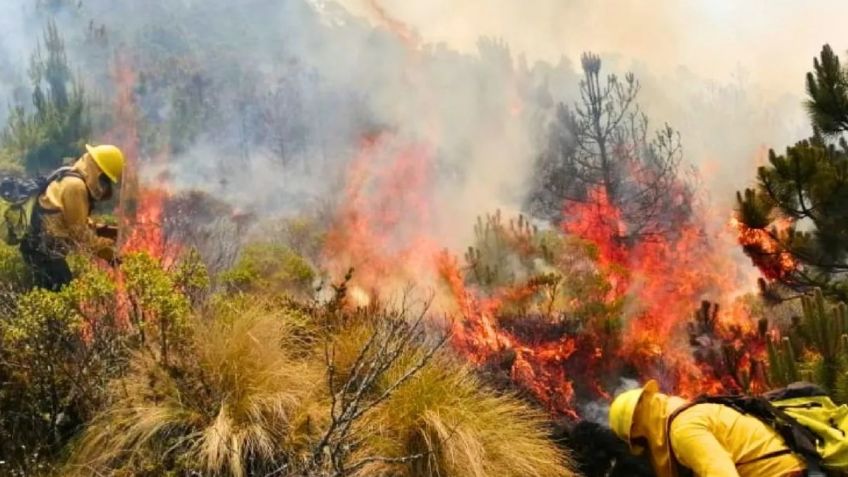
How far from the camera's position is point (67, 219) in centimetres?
504

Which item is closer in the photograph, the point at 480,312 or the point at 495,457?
the point at 495,457

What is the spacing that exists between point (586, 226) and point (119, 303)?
14426 millimetres

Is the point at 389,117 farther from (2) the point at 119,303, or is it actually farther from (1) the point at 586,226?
(2) the point at 119,303

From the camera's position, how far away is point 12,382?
3.64 meters

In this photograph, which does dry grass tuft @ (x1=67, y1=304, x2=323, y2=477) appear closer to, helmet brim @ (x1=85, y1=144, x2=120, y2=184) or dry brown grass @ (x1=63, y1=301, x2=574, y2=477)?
dry brown grass @ (x1=63, y1=301, x2=574, y2=477)

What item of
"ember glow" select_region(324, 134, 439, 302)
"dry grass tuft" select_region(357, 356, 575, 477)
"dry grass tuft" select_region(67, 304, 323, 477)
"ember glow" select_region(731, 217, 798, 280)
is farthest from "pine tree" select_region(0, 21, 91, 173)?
"dry grass tuft" select_region(357, 356, 575, 477)

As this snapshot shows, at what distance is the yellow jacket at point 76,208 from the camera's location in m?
4.92

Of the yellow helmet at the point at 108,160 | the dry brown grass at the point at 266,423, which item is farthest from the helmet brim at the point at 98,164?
the dry brown grass at the point at 266,423

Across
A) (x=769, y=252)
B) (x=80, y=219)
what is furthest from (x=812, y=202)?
(x=80, y=219)

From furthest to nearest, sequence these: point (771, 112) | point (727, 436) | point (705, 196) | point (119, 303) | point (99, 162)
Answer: point (771, 112) < point (705, 196) < point (99, 162) < point (119, 303) < point (727, 436)

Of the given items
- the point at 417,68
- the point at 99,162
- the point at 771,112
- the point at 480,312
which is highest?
the point at 417,68

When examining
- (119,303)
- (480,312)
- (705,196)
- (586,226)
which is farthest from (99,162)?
(705,196)

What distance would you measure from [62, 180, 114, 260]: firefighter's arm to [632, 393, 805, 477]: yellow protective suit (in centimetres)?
372

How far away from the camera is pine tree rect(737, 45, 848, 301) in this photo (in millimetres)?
6586
